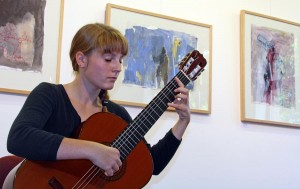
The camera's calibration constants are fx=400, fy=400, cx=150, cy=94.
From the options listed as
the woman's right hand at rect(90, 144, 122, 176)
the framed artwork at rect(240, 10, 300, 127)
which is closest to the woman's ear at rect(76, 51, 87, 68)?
the woman's right hand at rect(90, 144, 122, 176)

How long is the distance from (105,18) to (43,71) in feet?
1.38

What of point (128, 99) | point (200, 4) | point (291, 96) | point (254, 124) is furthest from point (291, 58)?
point (128, 99)

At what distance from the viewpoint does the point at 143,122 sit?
1.34 m

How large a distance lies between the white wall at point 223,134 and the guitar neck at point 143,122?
60 cm

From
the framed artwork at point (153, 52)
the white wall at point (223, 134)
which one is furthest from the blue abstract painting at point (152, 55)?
the white wall at point (223, 134)

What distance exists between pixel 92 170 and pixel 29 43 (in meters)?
0.84

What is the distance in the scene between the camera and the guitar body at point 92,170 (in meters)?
1.12

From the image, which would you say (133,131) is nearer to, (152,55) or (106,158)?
(106,158)

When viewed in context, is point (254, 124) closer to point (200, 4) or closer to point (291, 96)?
point (291, 96)

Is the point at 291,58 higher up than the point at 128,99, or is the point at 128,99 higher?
the point at 291,58

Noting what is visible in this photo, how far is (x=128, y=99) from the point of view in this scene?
1969mm

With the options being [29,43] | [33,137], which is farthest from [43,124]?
[29,43]

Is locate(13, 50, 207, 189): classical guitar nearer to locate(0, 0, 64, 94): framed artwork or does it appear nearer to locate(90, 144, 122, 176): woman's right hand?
locate(90, 144, 122, 176): woman's right hand

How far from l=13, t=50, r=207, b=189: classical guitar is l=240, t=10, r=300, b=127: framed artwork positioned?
94 centimetres
